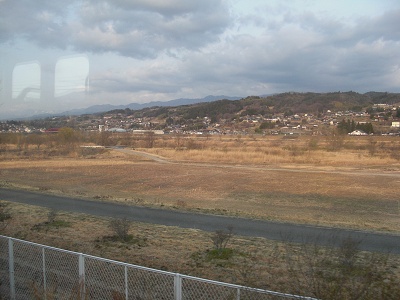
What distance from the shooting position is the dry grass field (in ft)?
26.6

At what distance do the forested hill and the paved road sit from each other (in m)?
99.2

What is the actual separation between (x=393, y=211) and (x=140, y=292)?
15906 mm

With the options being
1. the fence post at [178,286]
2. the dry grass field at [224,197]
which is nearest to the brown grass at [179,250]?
the dry grass field at [224,197]

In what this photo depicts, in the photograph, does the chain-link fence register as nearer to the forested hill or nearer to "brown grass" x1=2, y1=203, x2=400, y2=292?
"brown grass" x1=2, y1=203, x2=400, y2=292

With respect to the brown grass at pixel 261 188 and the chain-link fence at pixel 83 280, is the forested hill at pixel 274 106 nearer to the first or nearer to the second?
the brown grass at pixel 261 188

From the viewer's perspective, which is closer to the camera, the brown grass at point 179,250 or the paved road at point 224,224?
the brown grass at point 179,250

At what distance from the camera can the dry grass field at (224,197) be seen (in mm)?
8102

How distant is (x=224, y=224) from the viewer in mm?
12281

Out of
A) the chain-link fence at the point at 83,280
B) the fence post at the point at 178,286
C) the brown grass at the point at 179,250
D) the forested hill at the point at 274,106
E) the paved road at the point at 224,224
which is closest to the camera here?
the fence post at the point at 178,286

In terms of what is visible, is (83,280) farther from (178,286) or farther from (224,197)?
(224,197)

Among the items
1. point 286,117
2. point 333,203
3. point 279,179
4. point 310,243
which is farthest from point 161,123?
point 310,243

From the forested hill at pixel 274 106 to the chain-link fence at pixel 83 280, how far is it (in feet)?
357

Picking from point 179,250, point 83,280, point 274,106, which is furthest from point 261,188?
point 274,106

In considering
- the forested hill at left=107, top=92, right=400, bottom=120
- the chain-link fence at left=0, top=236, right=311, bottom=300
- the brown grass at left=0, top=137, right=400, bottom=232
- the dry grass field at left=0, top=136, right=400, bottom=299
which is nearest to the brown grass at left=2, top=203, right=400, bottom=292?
the dry grass field at left=0, top=136, right=400, bottom=299
